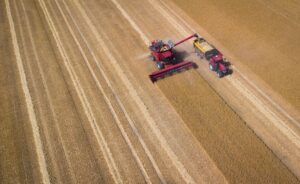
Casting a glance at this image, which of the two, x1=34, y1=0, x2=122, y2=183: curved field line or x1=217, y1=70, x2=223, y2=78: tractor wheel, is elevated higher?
x1=34, y1=0, x2=122, y2=183: curved field line

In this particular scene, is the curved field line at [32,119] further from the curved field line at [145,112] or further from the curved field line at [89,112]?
the curved field line at [145,112]

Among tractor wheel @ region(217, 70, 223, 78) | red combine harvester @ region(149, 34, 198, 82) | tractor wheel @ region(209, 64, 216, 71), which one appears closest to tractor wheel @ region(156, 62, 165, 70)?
red combine harvester @ region(149, 34, 198, 82)

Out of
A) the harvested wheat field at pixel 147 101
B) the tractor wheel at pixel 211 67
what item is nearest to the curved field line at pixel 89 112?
the harvested wheat field at pixel 147 101

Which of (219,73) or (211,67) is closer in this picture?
(219,73)

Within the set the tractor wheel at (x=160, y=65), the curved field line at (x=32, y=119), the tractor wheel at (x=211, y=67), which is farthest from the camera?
the tractor wheel at (x=160, y=65)

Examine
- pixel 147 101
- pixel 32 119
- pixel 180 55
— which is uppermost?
pixel 32 119

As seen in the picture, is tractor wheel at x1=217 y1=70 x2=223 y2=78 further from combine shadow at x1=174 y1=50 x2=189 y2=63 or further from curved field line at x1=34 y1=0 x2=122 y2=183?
curved field line at x1=34 y1=0 x2=122 y2=183

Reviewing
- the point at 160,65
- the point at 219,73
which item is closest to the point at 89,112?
the point at 160,65

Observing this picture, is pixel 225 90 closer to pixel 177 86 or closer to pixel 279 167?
pixel 177 86

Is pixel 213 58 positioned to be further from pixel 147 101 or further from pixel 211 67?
pixel 147 101

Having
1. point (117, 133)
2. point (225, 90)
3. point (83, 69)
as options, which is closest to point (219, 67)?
point (225, 90)
